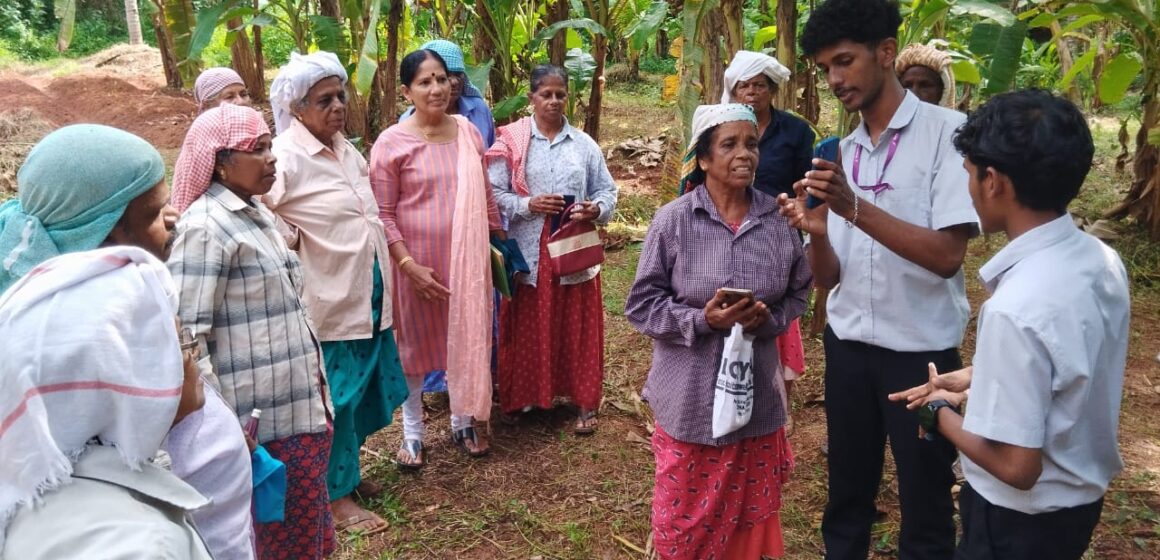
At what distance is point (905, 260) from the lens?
2256mm

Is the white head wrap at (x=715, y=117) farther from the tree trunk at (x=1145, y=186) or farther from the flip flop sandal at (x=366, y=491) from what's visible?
the tree trunk at (x=1145, y=186)

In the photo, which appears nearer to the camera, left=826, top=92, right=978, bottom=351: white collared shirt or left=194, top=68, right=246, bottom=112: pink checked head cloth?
left=826, top=92, right=978, bottom=351: white collared shirt

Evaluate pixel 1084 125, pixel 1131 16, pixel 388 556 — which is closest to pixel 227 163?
pixel 388 556

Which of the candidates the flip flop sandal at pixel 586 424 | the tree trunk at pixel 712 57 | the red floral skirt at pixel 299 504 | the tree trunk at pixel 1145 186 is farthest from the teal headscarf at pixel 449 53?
the tree trunk at pixel 1145 186

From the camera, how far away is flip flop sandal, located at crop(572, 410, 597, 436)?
4.09 metres

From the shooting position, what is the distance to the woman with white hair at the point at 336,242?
118 inches

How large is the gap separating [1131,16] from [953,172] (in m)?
3.64

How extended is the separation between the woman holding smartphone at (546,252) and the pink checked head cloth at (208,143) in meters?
1.66

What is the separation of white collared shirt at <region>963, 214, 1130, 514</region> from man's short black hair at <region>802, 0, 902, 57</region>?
81 cm

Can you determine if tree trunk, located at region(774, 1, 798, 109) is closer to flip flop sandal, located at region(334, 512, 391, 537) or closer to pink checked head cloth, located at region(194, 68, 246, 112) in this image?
pink checked head cloth, located at region(194, 68, 246, 112)

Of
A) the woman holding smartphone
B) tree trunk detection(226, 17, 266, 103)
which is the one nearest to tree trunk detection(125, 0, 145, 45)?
tree trunk detection(226, 17, 266, 103)

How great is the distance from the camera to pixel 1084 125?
165 cm

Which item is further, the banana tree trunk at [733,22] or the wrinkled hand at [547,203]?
the banana tree trunk at [733,22]

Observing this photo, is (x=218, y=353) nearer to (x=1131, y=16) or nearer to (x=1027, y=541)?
(x=1027, y=541)
